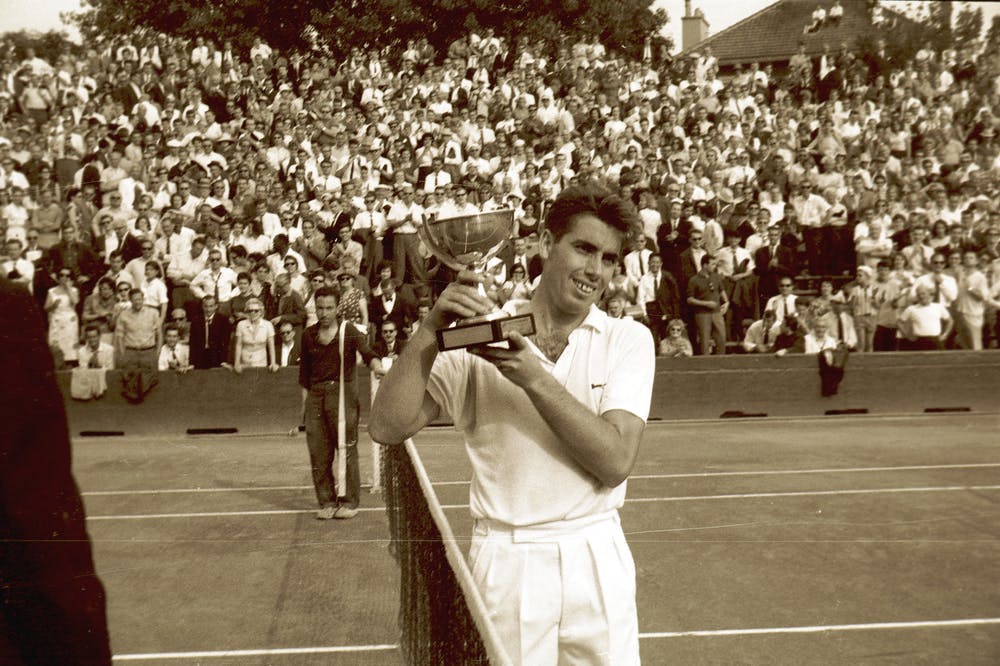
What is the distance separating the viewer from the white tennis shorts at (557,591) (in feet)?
5.91

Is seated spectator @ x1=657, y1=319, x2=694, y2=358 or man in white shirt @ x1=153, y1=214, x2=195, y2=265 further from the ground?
man in white shirt @ x1=153, y1=214, x2=195, y2=265

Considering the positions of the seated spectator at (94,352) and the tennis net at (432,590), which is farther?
the seated spectator at (94,352)

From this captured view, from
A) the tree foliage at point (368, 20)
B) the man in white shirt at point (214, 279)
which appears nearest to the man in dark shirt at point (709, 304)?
the man in white shirt at point (214, 279)

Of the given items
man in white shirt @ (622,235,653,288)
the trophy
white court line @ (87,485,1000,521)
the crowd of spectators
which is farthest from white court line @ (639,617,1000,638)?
man in white shirt @ (622,235,653,288)

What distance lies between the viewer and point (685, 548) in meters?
5.65

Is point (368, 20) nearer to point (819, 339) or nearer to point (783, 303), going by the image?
point (783, 303)

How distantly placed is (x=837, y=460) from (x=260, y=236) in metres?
4.50

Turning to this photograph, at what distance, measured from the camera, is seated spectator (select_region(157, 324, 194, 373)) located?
520cm

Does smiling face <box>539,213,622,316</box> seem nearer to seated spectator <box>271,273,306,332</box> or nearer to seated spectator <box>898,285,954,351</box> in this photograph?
seated spectator <box>271,273,306,332</box>

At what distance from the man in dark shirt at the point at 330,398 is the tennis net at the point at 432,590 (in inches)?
63.9

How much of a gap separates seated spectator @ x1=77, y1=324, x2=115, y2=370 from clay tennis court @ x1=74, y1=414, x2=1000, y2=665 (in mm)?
646

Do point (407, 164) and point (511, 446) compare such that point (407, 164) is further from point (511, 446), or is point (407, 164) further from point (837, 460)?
point (837, 460)

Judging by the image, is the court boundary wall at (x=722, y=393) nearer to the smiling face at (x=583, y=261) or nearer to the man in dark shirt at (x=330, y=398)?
the man in dark shirt at (x=330, y=398)

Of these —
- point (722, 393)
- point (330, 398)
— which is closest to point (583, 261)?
point (330, 398)
